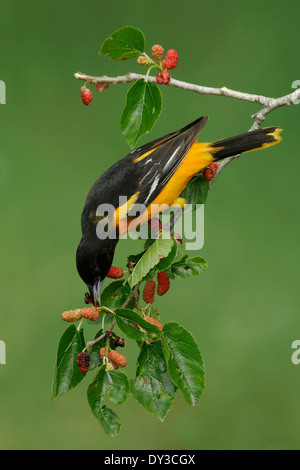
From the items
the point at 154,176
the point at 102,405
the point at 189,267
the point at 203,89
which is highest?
the point at 203,89

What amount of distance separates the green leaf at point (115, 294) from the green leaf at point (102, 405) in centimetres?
26

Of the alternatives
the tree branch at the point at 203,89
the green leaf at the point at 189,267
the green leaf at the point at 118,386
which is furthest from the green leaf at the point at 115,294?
the tree branch at the point at 203,89

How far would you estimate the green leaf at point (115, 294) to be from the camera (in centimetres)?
182

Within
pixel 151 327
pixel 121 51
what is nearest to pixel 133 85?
pixel 121 51

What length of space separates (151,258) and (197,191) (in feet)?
1.83

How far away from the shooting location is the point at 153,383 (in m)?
1.66

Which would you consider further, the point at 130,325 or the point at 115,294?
the point at 115,294

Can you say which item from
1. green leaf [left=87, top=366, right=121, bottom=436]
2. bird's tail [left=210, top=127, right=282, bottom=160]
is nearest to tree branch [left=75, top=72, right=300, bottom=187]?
bird's tail [left=210, top=127, right=282, bottom=160]

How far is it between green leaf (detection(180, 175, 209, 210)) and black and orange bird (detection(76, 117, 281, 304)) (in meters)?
0.05

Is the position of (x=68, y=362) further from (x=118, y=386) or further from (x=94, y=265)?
(x=94, y=265)

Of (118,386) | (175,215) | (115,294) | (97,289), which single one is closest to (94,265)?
(97,289)

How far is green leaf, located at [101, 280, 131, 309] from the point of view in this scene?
1816 millimetres

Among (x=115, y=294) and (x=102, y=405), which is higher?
(x=115, y=294)

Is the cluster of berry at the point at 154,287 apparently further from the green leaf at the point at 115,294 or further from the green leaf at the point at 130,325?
the green leaf at the point at 130,325
